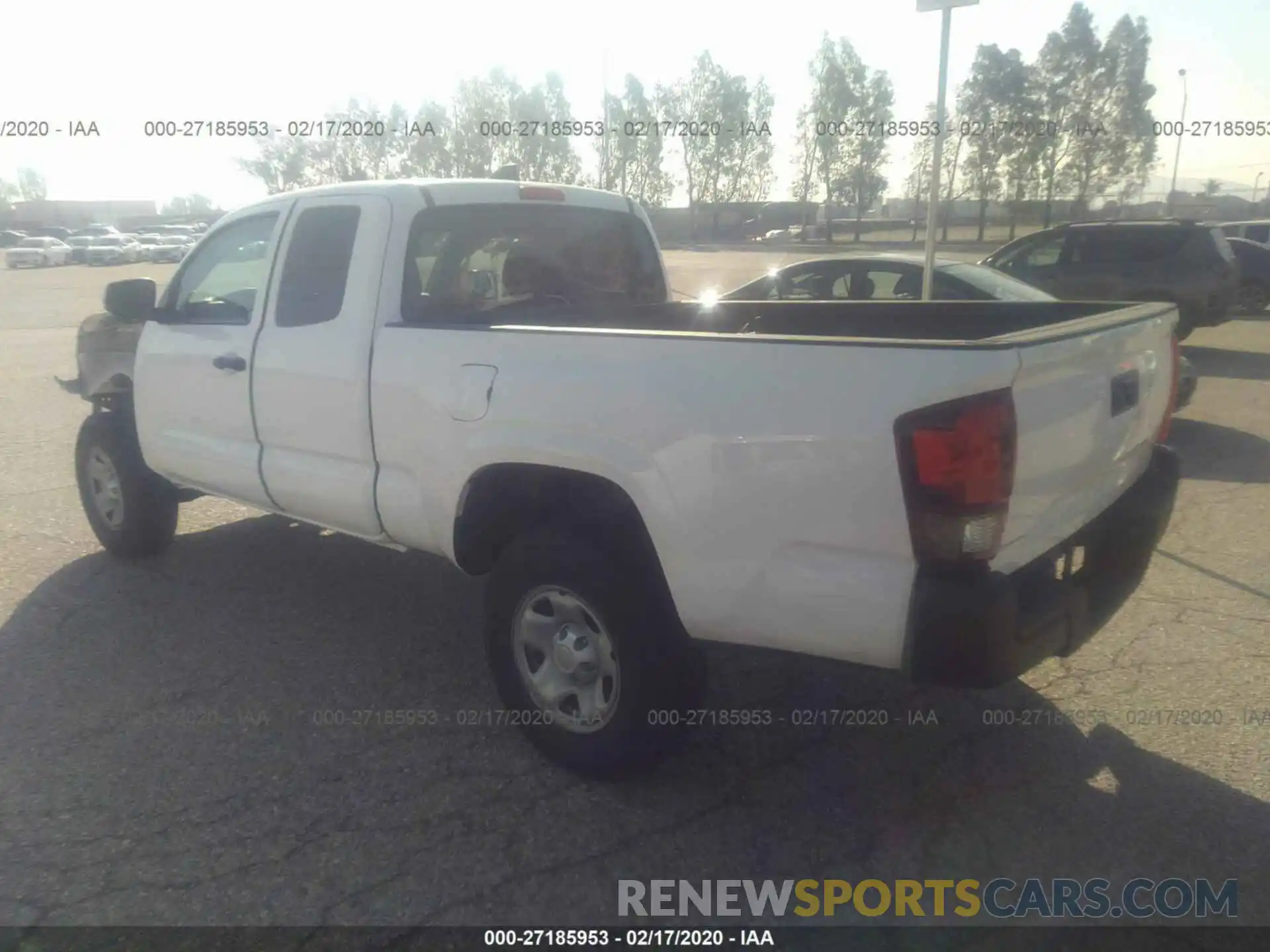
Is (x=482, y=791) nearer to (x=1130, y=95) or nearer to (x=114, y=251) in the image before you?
(x=1130, y=95)

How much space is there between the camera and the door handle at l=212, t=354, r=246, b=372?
4391 mm

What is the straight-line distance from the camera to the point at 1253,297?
17.2 metres

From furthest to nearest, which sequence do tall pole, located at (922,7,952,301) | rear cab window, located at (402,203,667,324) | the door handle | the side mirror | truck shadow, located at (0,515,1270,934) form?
tall pole, located at (922,7,952,301), the side mirror, the door handle, rear cab window, located at (402,203,667,324), truck shadow, located at (0,515,1270,934)

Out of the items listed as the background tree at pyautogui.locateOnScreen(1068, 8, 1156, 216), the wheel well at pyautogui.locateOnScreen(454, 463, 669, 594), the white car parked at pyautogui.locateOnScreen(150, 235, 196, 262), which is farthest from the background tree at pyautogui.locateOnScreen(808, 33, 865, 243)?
the wheel well at pyautogui.locateOnScreen(454, 463, 669, 594)

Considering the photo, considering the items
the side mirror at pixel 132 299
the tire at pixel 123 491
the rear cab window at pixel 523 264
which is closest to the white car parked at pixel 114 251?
A: the tire at pixel 123 491

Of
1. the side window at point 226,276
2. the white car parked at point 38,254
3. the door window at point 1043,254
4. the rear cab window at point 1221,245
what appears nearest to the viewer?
the side window at point 226,276

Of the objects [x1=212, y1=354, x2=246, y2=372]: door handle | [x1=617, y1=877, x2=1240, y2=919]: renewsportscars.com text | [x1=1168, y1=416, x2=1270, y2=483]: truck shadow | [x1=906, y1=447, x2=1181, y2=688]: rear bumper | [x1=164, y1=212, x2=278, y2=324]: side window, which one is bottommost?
[x1=1168, y1=416, x2=1270, y2=483]: truck shadow

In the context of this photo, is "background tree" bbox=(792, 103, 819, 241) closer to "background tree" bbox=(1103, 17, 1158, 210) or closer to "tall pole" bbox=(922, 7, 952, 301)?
"background tree" bbox=(1103, 17, 1158, 210)

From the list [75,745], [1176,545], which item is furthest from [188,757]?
[1176,545]

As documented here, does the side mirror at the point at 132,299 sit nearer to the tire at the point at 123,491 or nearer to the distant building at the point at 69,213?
the tire at the point at 123,491

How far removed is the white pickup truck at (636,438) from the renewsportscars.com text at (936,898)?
20.2 inches

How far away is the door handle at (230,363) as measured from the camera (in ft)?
14.4

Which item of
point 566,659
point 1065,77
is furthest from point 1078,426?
point 1065,77

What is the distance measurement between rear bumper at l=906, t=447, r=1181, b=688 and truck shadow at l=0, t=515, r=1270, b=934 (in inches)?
14.2
